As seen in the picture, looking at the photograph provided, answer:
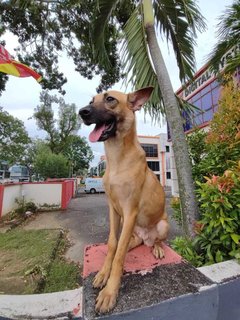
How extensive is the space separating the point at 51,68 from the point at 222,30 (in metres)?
5.37

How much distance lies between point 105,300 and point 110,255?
32 cm

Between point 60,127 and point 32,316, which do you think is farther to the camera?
point 60,127

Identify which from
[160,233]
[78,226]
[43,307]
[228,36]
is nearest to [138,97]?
[160,233]

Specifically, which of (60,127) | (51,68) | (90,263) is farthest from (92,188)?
(90,263)

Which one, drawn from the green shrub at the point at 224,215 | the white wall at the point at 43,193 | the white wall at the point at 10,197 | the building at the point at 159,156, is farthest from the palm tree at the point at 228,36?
the building at the point at 159,156

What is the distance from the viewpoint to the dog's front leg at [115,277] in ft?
4.33

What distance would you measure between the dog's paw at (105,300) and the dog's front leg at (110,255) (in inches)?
4.3

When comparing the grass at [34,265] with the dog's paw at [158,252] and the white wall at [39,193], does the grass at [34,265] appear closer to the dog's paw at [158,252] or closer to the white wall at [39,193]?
the dog's paw at [158,252]

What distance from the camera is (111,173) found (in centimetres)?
174

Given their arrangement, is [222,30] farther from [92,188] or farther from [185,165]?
[92,188]

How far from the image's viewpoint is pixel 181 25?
10.8 feet

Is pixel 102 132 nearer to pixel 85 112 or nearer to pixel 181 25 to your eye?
pixel 85 112

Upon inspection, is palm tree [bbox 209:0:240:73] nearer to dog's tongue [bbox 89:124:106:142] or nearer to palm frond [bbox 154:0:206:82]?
palm frond [bbox 154:0:206:82]

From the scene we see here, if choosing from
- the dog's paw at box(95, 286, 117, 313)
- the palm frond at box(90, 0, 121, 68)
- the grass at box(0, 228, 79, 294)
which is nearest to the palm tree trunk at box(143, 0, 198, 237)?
the palm frond at box(90, 0, 121, 68)
